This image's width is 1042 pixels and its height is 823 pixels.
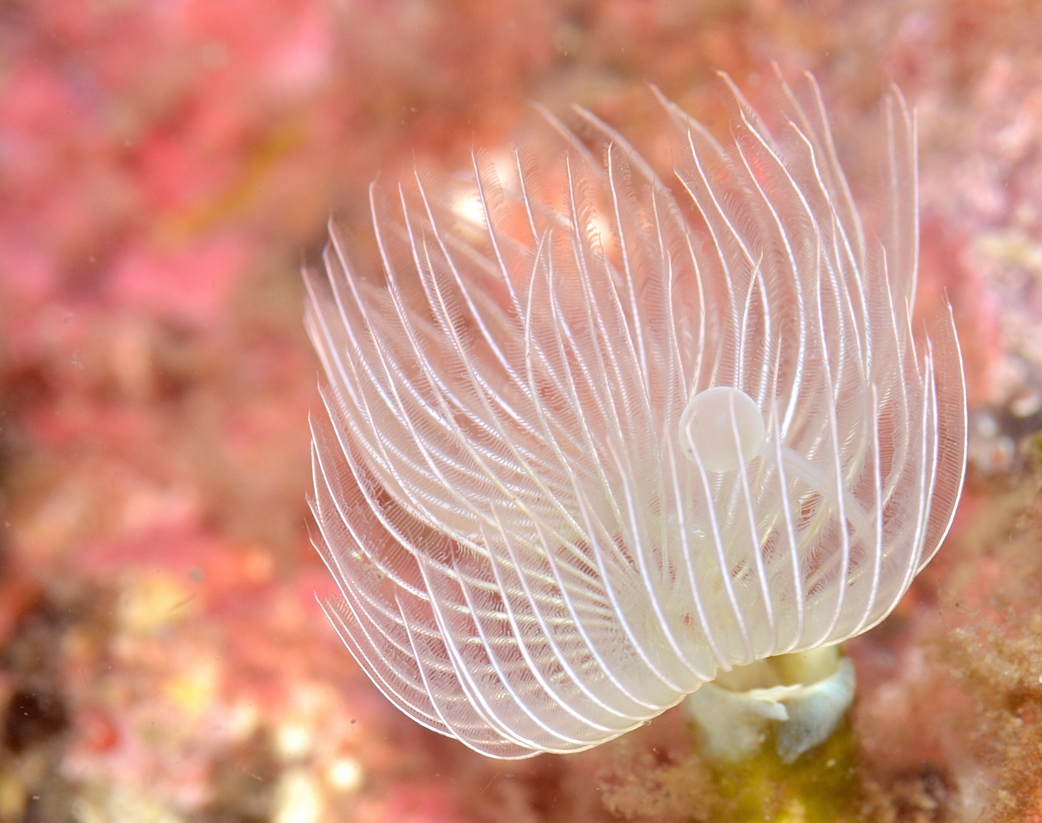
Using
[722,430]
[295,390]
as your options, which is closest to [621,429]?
[722,430]

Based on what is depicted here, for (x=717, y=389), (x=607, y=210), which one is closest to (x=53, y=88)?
(x=607, y=210)

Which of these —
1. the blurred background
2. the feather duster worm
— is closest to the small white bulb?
the feather duster worm

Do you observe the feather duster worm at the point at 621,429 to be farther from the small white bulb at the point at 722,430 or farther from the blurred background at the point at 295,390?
the blurred background at the point at 295,390

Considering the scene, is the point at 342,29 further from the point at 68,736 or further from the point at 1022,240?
the point at 68,736

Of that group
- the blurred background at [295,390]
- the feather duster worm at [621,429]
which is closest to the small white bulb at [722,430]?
the feather duster worm at [621,429]

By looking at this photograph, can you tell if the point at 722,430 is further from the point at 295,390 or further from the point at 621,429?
the point at 295,390

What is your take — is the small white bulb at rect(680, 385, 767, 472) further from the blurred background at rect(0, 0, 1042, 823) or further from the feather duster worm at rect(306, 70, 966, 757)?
the blurred background at rect(0, 0, 1042, 823)
